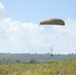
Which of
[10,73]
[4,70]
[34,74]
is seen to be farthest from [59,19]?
[4,70]

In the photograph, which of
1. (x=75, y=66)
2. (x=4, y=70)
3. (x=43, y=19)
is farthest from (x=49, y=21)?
(x=4, y=70)

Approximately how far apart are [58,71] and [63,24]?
17394mm

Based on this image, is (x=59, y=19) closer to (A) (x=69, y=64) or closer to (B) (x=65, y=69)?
(B) (x=65, y=69)

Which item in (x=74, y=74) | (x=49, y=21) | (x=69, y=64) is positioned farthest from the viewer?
(x=69, y=64)

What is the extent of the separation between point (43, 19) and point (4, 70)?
3389 centimetres

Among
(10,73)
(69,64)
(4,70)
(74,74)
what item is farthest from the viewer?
(4,70)

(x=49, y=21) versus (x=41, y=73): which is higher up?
(x=49, y=21)

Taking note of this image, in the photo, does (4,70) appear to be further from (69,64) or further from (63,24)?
(63,24)

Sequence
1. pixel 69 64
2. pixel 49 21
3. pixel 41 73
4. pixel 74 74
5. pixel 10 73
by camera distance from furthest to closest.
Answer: pixel 10 73
pixel 69 64
pixel 41 73
pixel 74 74
pixel 49 21

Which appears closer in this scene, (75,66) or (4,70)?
(75,66)

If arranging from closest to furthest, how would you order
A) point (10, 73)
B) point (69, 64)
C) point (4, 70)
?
point (69, 64) < point (10, 73) < point (4, 70)

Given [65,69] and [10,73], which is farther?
[10,73]

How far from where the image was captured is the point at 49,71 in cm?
4916

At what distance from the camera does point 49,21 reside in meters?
31.8
